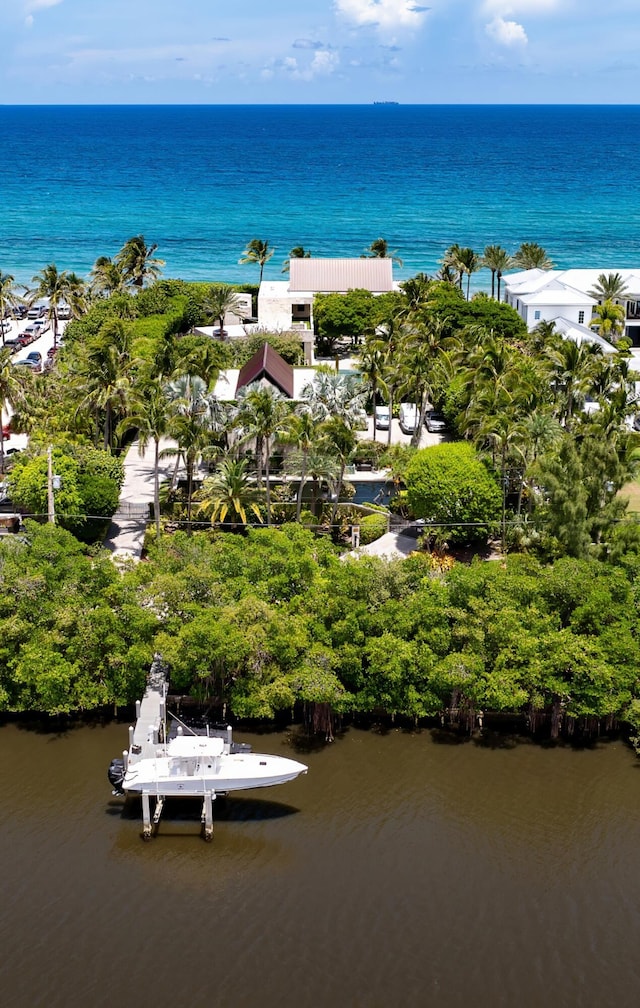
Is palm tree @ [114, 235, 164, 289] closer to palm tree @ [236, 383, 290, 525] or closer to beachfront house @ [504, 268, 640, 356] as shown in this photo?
beachfront house @ [504, 268, 640, 356]

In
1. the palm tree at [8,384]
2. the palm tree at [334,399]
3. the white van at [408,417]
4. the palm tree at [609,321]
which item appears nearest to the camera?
the palm tree at [334,399]

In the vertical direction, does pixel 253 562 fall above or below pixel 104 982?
above

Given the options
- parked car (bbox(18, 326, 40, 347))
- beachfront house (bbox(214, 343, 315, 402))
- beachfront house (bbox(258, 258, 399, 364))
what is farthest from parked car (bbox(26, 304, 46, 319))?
beachfront house (bbox(214, 343, 315, 402))

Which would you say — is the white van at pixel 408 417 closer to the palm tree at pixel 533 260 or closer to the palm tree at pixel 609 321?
the palm tree at pixel 609 321

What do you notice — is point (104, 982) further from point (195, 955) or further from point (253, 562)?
point (253, 562)

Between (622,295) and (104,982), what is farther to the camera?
(622,295)

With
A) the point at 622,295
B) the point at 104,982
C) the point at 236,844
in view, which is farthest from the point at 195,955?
the point at 622,295

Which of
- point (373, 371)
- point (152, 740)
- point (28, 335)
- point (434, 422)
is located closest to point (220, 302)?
point (28, 335)

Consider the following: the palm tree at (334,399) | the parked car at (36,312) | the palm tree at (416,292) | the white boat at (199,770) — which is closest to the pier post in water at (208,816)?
the white boat at (199,770)
